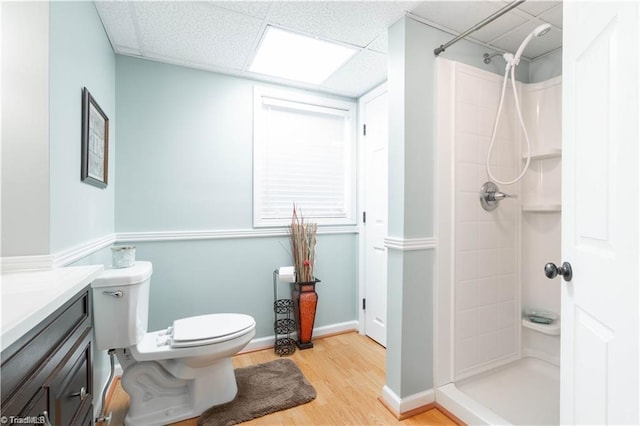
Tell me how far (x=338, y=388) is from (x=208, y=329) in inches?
35.6

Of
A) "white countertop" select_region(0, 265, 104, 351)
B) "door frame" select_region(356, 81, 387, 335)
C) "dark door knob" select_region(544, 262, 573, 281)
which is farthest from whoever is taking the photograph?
→ "door frame" select_region(356, 81, 387, 335)

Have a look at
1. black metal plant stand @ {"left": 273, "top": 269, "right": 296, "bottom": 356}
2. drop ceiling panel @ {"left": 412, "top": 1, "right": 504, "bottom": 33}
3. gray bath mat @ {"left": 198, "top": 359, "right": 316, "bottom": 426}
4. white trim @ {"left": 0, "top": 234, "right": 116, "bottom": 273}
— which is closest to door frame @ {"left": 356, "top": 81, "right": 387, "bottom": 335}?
black metal plant stand @ {"left": 273, "top": 269, "right": 296, "bottom": 356}

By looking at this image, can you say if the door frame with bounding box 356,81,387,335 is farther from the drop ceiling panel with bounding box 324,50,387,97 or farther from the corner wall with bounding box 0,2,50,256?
the corner wall with bounding box 0,2,50,256

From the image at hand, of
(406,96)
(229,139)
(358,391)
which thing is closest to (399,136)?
(406,96)

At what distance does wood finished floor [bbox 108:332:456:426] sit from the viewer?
1.57m

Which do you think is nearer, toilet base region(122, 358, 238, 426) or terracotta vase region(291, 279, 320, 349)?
toilet base region(122, 358, 238, 426)

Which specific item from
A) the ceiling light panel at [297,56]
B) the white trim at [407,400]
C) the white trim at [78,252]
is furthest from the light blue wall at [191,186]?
the white trim at [407,400]

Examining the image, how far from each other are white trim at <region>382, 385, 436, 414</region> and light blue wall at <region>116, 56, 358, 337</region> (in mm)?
1121

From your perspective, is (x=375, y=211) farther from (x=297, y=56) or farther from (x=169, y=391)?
(x=169, y=391)

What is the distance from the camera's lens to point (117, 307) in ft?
4.64

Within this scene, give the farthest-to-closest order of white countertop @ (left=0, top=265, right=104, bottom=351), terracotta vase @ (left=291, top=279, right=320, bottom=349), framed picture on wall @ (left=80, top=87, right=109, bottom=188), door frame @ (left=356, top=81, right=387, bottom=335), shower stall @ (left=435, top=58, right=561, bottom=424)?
1. door frame @ (left=356, top=81, right=387, bottom=335)
2. terracotta vase @ (left=291, top=279, right=320, bottom=349)
3. shower stall @ (left=435, top=58, right=561, bottom=424)
4. framed picture on wall @ (left=80, top=87, right=109, bottom=188)
5. white countertop @ (left=0, top=265, right=104, bottom=351)

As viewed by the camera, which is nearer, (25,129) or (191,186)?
(25,129)

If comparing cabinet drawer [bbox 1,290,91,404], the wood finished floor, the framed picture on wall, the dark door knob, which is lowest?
the wood finished floor

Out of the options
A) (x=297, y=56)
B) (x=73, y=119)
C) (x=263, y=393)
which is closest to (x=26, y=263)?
(x=73, y=119)
